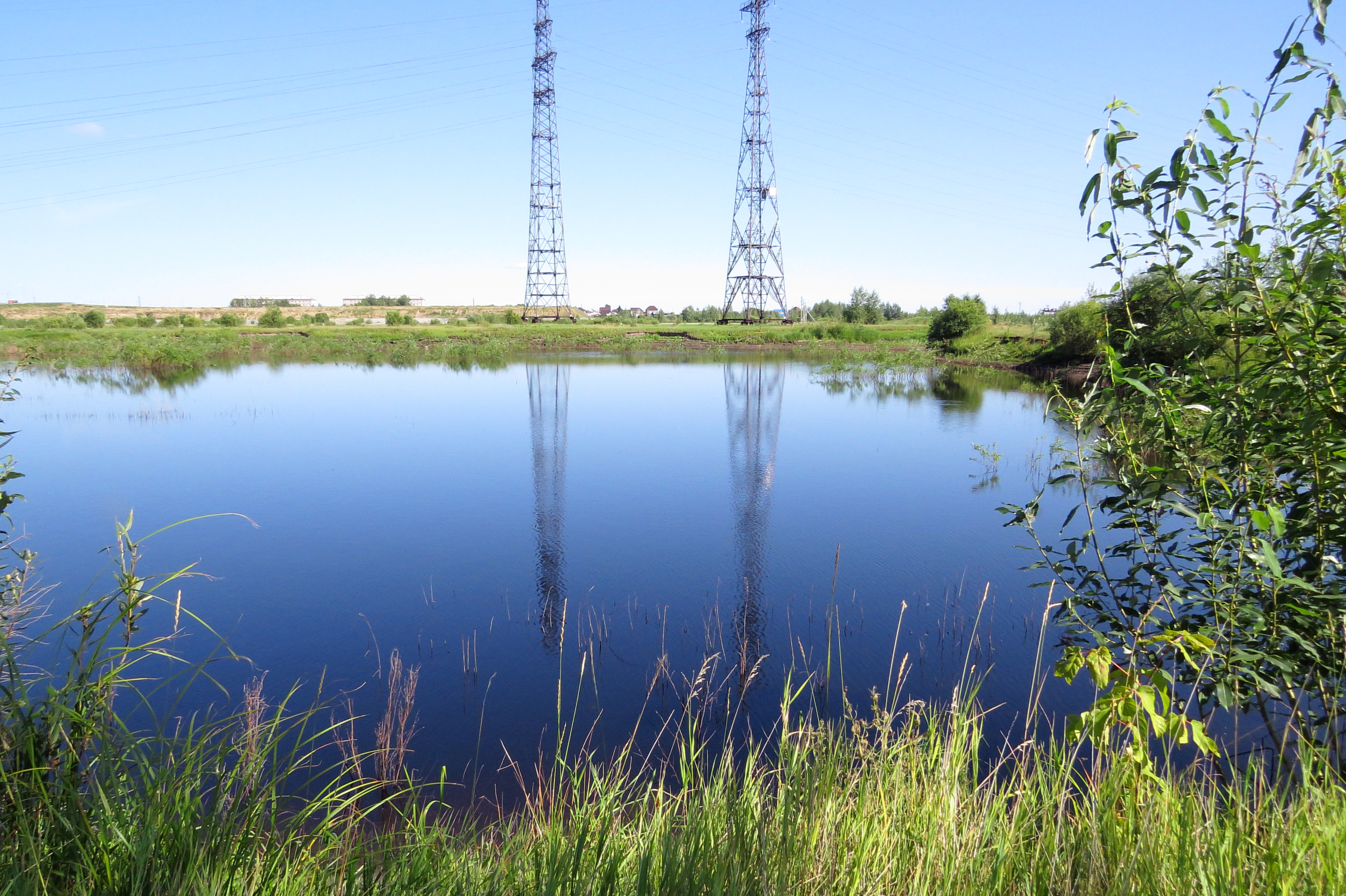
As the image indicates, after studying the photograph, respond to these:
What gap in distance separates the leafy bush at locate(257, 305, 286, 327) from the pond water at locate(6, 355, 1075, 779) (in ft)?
129

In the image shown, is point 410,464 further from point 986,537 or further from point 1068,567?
point 1068,567

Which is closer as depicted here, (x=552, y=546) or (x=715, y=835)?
(x=715, y=835)

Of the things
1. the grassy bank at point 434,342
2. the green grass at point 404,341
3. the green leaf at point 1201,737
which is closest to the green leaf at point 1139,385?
the green leaf at point 1201,737

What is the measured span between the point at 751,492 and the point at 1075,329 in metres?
25.0

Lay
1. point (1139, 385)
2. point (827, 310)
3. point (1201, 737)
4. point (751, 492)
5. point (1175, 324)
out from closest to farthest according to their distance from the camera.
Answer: point (1201, 737)
point (1139, 385)
point (1175, 324)
point (751, 492)
point (827, 310)

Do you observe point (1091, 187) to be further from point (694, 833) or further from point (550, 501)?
point (550, 501)

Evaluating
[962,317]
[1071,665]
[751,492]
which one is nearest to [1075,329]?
[962,317]

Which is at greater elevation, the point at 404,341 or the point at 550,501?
the point at 404,341


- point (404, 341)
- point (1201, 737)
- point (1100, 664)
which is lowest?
point (1201, 737)

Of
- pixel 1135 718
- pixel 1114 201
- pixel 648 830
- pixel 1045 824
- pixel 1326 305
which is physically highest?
pixel 1114 201

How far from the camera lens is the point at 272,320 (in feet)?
198

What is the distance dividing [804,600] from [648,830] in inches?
233

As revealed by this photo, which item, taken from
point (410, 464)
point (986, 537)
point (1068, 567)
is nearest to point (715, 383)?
point (410, 464)

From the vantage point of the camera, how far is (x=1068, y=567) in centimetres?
343
